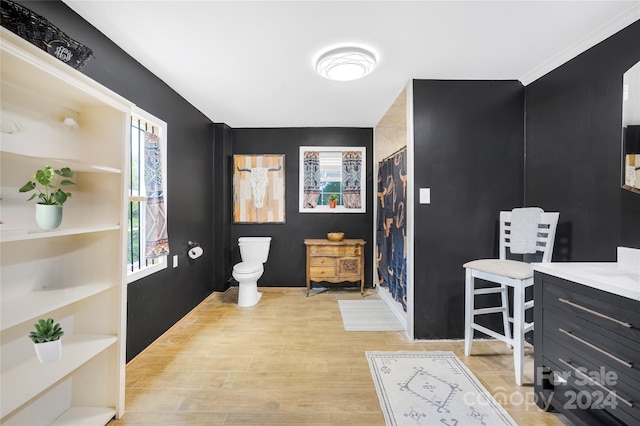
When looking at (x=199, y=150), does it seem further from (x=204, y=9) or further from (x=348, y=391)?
(x=348, y=391)

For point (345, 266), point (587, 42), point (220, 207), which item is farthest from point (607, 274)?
point (220, 207)

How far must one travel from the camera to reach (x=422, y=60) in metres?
2.03

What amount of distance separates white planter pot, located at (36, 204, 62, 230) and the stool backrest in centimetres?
287

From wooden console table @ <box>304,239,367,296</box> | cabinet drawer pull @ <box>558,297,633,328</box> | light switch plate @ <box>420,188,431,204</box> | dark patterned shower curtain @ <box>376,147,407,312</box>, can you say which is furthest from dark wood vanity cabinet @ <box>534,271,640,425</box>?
wooden console table @ <box>304,239,367,296</box>

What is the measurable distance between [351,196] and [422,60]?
2.05 m

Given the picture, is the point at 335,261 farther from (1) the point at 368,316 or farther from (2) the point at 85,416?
(2) the point at 85,416

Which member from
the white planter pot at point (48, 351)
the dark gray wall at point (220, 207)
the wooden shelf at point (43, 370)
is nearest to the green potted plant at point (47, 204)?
the white planter pot at point (48, 351)

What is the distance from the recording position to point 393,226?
300cm

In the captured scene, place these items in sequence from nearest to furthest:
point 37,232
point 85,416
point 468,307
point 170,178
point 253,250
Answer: point 37,232
point 85,416
point 468,307
point 170,178
point 253,250

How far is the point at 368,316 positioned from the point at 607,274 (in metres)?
1.97

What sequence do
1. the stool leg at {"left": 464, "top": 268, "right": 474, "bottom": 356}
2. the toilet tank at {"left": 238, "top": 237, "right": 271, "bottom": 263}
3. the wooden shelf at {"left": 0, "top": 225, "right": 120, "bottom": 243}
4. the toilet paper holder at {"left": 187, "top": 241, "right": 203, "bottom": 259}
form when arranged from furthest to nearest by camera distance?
the toilet tank at {"left": 238, "top": 237, "right": 271, "bottom": 263} < the toilet paper holder at {"left": 187, "top": 241, "right": 203, "bottom": 259} < the stool leg at {"left": 464, "top": 268, "right": 474, "bottom": 356} < the wooden shelf at {"left": 0, "top": 225, "right": 120, "bottom": 243}

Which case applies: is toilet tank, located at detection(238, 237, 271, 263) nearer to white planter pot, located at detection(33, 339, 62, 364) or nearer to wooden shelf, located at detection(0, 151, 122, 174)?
wooden shelf, located at detection(0, 151, 122, 174)

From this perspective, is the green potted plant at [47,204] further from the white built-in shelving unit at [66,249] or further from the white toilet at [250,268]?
the white toilet at [250,268]

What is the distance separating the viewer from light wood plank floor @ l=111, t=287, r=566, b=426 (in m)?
1.50
